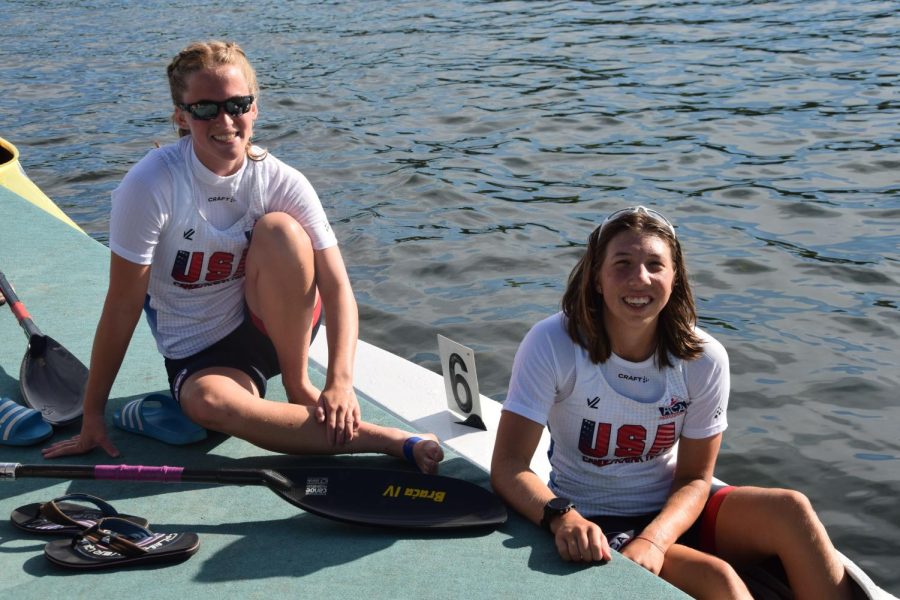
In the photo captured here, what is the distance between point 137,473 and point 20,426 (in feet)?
2.06

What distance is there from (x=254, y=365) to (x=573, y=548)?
45.8 inches

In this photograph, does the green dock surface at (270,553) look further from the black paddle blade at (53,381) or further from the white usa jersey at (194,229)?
the white usa jersey at (194,229)

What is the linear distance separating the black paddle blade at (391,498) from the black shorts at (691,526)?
27 centimetres

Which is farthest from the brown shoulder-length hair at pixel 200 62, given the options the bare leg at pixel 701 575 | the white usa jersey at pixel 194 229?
the bare leg at pixel 701 575

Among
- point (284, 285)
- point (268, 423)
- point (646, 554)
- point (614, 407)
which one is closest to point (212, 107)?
point (284, 285)

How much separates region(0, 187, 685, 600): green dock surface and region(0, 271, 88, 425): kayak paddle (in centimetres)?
8

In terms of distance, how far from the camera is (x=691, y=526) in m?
2.71

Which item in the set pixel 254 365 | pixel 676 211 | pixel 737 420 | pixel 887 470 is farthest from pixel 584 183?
pixel 254 365

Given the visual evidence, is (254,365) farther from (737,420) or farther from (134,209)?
(737,420)

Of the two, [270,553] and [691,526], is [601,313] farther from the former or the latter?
[270,553]

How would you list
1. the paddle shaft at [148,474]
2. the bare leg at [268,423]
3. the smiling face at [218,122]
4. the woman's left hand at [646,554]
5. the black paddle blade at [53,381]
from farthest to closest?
the black paddle blade at [53,381] < the bare leg at [268,423] < the smiling face at [218,122] < the paddle shaft at [148,474] < the woman's left hand at [646,554]

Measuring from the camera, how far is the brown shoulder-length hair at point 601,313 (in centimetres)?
267

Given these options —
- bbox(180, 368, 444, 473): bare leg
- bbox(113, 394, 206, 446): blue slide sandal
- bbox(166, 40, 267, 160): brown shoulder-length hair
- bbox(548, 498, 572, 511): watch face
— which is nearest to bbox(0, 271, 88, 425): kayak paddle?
bbox(113, 394, 206, 446): blue slide sandal

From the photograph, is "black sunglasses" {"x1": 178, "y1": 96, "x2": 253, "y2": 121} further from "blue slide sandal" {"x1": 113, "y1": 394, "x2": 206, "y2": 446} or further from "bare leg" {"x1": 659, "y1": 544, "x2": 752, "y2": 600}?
"bare leg" {"x1": 659, "y1": 544, "x2": 752, "y2": 600}
